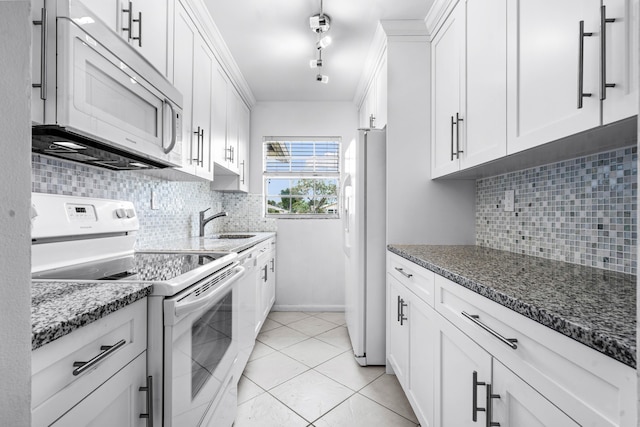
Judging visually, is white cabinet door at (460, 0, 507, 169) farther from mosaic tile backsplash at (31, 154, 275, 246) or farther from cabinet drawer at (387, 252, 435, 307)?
mosaic tile backsplash at (31, 154, 275, 246)

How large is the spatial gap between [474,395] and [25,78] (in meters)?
1.20

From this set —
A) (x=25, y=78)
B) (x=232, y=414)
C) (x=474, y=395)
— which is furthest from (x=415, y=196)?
(x=25, y=78)

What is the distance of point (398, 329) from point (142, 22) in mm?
2117

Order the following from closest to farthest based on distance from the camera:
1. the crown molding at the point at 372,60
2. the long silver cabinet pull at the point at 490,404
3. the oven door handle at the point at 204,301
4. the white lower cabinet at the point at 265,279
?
the long silver cabinet pull at the point at 490,404
the oven door handle at the point at 204,301
the crown molding at the point at 372,60
the white lower cabinet at the point at 265,279

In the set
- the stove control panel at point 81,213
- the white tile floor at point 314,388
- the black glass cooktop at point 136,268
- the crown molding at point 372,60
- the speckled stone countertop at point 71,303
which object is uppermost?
the crown molding at point 372,60

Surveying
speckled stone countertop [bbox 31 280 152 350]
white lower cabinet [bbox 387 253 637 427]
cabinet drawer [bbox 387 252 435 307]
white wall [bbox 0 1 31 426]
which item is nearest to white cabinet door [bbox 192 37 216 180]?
speckled stone countertop [bbox 31 280 152 350]

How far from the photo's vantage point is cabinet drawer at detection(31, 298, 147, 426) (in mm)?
593

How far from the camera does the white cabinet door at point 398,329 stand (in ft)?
5.94

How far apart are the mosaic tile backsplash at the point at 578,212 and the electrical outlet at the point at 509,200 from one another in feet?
0.09

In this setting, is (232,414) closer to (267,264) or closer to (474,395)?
(474,395)

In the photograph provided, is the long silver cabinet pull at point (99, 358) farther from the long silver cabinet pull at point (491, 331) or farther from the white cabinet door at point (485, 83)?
the white cabinet door at point (485, 83)

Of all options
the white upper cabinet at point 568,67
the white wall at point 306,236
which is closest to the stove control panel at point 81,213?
the white upper cabinet at point 568,67

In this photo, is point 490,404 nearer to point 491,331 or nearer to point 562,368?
point 491,331

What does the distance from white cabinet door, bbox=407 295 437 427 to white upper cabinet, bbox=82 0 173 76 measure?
1758 mm
